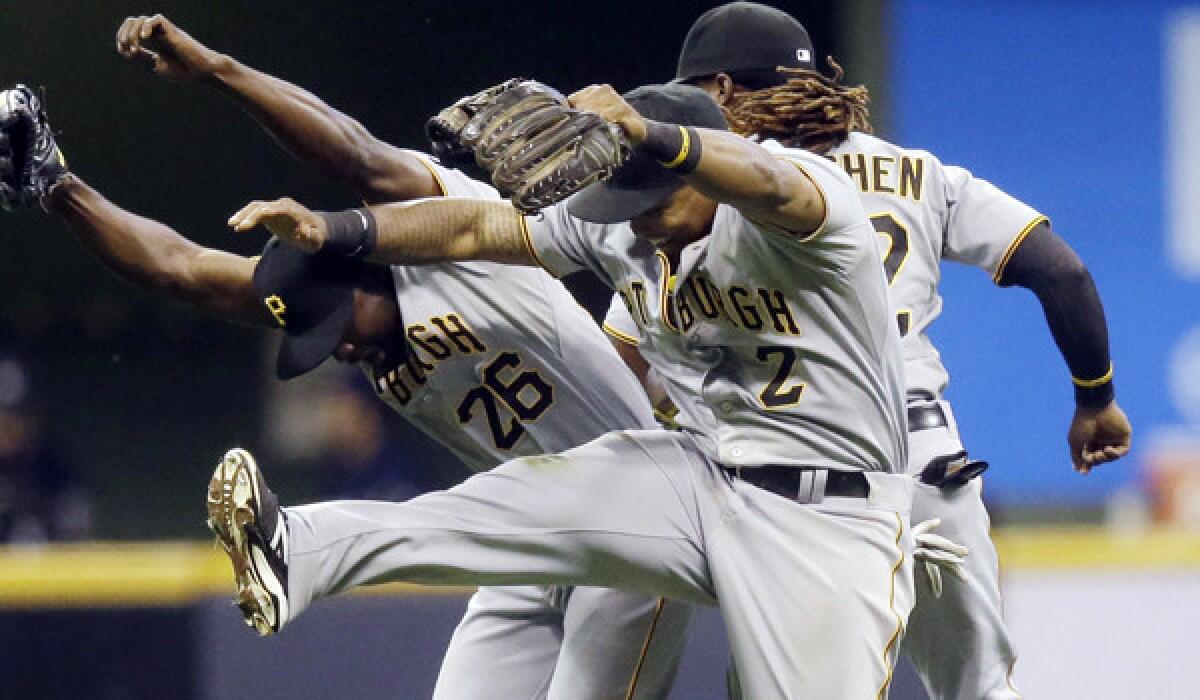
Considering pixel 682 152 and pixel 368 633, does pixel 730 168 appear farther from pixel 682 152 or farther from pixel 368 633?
pixel 368 633

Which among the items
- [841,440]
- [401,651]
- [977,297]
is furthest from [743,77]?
[977,297]

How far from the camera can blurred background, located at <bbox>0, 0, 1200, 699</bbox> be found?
437 centimetres

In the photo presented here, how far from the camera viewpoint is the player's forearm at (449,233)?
3.12 m

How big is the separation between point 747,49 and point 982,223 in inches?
21.1

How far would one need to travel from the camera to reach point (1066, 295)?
358 cm

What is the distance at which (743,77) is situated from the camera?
3637mm

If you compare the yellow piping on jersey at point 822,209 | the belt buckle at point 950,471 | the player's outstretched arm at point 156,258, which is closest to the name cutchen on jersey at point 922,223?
the belt buckle at point 950,471

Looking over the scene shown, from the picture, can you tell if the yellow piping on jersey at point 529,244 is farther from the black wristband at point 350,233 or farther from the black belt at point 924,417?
the black belt at point 924,417

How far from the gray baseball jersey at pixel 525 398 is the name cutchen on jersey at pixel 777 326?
238 mm

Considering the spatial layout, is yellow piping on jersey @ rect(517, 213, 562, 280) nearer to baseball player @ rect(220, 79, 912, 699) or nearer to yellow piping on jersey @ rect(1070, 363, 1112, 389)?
baseball player @ rect(220, 79, 912, 699)

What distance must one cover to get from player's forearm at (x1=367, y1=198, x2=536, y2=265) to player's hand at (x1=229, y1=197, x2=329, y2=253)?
13 centimetres

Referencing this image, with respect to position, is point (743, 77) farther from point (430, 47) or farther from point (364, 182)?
point (430, 47)

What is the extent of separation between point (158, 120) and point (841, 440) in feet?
18.2

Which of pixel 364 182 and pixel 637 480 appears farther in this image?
pixel 364 182
